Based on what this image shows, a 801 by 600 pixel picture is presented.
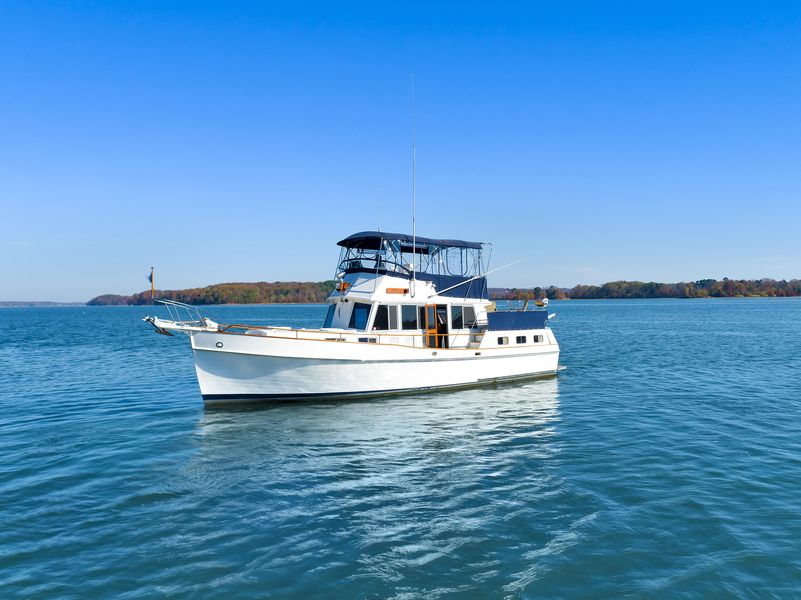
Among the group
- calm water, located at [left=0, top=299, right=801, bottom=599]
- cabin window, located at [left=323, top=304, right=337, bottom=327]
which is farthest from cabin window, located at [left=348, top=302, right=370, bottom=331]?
calm water, located at [left=0, top=299, right=801, bottom=599]

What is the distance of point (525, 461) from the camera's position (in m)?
12.1

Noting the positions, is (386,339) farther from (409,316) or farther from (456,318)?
(456,318)

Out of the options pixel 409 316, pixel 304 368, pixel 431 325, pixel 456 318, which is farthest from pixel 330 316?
pixel 456 318

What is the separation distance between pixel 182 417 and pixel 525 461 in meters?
11.9

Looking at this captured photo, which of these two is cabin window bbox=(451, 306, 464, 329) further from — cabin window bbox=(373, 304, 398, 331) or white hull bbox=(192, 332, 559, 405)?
cabin window bbox=(373, 304, 398, 331)

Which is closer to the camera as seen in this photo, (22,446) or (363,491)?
(363,491)

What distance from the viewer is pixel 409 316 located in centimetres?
2067

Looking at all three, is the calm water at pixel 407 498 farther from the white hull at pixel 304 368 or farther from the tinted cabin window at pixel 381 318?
the tinted cabin window at pixel 381 318

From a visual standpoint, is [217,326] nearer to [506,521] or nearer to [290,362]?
[290,362]

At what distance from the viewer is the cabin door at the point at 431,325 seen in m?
20.7

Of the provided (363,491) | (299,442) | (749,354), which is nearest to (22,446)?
(299,442)

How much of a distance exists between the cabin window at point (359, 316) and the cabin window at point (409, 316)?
1.51 m

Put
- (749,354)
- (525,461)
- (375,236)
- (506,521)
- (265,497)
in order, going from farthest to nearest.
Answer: (749,354) < (375,236) < (525,461) < (265,497) < (506,521)

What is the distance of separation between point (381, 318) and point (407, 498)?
10.9 metres
